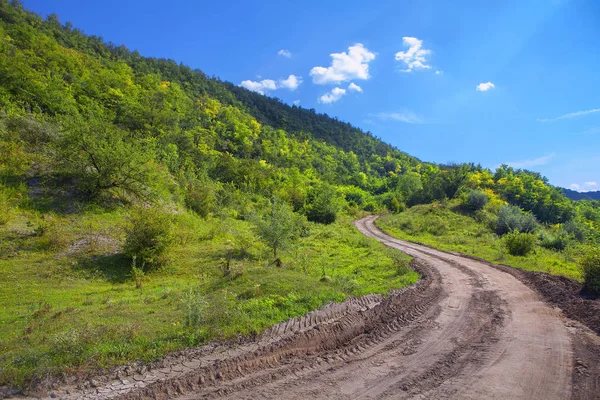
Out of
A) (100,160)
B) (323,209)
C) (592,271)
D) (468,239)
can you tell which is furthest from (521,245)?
(100,160)

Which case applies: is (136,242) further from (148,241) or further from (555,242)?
(555,242)

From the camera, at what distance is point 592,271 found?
1105cm

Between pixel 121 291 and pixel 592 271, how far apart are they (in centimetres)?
1823

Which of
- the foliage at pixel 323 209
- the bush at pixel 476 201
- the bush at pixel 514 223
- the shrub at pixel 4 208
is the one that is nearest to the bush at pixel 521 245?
the bush at pixel 514 223

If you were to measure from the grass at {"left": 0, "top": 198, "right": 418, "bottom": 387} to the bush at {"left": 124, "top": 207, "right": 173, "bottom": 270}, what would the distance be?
85 cm

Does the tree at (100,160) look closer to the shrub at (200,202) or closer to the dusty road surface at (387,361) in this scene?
the shrub at (200,202)

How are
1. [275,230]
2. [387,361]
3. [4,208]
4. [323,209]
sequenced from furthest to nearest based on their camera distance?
[323,209] → [275,230] → [4,208] → [387,361]

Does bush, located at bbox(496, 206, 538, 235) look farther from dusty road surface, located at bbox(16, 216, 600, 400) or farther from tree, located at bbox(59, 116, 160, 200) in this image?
tree, located at bbox(59, 116, 160, 200)

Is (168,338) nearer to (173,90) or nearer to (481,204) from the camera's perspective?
(481,204)

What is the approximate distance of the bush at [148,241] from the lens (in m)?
14.1

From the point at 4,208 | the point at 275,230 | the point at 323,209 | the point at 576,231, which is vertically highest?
the point at 576,231

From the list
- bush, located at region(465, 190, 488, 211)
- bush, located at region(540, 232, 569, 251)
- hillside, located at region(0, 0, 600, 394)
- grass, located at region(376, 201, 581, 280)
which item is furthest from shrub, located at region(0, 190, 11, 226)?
bush, located at region(465, 190, 488, 211)

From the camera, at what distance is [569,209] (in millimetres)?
55938

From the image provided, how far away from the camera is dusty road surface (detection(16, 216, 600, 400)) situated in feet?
17.7
